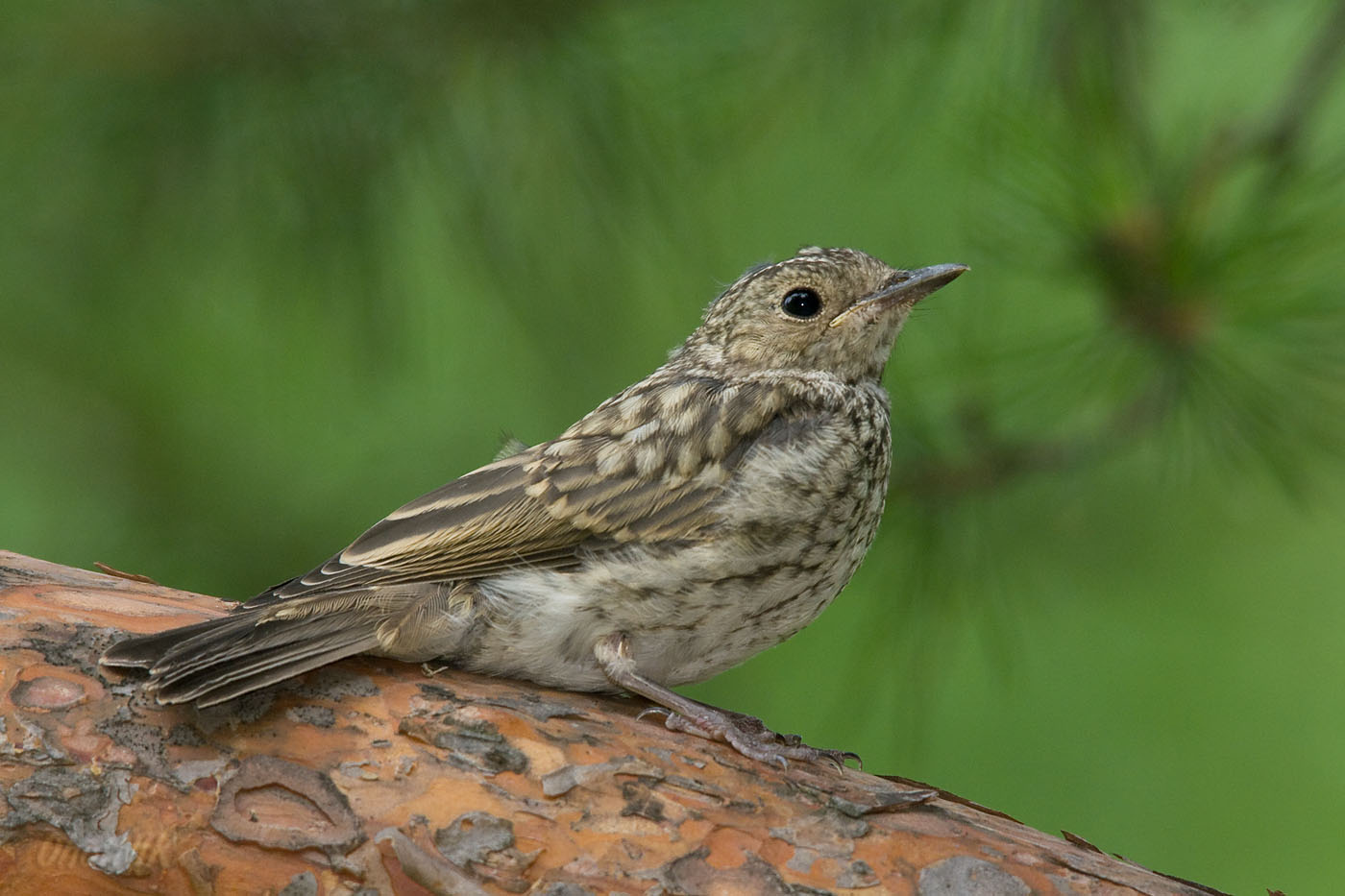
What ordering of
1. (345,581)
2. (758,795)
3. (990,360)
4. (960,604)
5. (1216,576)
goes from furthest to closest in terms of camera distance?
(1216,576), (960,604), (990,360), (345,581), (758,795)

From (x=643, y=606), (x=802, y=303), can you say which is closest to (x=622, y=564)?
(x=643, y=606)

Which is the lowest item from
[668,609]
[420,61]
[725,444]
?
[668,609]

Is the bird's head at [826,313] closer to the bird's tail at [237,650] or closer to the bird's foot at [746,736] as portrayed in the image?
the bird's foot at [746,736]

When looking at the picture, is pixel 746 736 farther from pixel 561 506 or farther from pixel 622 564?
pixel 561 506

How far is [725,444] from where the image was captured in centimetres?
265

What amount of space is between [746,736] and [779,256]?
1.62m

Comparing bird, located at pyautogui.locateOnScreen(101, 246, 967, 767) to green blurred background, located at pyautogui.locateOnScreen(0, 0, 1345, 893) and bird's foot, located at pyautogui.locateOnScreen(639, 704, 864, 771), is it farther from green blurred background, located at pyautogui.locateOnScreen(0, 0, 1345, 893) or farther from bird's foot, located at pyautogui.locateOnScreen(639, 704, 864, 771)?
green blurred background, located at pyautogui.locateOnScreen(0, 0, 1345, 893)

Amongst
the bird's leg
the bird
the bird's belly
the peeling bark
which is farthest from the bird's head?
the peeling bark

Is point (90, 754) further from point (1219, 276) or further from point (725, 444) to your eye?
point (1219, 276)

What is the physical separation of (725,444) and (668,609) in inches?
14.2

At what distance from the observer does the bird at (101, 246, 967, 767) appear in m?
2.32

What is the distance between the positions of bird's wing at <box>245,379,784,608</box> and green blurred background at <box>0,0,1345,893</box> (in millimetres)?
708

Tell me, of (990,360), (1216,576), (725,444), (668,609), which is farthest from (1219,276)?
(1216,576)

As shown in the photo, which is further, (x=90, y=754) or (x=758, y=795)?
(x=758, y=795)
